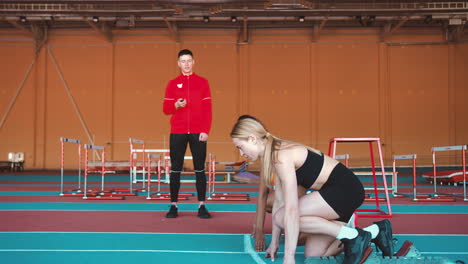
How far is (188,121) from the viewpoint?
4.61m

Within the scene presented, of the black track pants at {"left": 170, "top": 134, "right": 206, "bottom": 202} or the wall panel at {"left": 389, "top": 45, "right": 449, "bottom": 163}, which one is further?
the wall panel at {"left": 389, "top": 45, "right": 449, "bottom": 163}

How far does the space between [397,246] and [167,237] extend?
1660 mm

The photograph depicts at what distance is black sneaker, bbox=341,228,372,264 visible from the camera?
2.45 metres

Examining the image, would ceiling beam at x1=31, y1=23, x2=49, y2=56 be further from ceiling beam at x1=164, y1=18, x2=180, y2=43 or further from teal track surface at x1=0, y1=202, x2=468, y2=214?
teal track surface at x1=0, y1=202, x2=468, y2=214

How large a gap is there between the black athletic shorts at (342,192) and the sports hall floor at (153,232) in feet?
1.26

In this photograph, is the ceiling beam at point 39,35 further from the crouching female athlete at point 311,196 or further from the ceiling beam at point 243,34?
the crouching female athlete at point 311,196

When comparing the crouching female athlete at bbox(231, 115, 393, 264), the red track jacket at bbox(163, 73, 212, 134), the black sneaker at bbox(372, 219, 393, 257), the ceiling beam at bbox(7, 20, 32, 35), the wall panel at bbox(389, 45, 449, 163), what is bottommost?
the black sneaker at bbox(372, 219, 393, 257)

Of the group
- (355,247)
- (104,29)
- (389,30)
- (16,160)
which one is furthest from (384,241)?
(16,160)

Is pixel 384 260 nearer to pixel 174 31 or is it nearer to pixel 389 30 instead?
pixel 174 31

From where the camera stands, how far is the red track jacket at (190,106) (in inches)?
182

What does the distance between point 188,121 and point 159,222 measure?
3.33 feet

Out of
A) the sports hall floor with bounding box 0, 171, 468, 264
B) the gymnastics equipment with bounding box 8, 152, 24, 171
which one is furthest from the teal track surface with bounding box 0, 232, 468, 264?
the gymnastics equipment with bounding box 8, 152, 24, 171

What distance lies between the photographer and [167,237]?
354cm

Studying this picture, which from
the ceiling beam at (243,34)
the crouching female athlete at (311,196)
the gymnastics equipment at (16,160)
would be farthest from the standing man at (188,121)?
the gymnastics equipment at (16,160)
